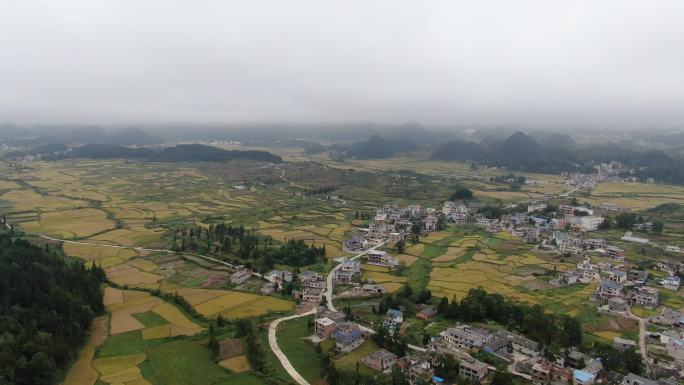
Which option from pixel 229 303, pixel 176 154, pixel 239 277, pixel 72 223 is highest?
pixel 176 154

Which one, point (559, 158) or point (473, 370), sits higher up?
point (559, 158)

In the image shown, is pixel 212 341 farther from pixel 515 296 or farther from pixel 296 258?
pixel 515 296

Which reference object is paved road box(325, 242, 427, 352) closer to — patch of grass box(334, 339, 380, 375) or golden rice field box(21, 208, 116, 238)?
patch of grass box(334, 339, 380, 375)

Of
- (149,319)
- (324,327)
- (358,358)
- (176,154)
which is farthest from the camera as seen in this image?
(176,154)

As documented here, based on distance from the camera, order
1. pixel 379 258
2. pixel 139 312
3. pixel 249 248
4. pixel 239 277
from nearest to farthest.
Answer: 1. pixel 139 312
2. pixel 239 277
3. pixel 379 258
4. pixel 249 248

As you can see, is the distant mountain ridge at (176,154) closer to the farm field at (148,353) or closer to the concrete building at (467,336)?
the farm field at (148,353)

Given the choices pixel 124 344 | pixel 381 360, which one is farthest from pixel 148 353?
pixel 381 360

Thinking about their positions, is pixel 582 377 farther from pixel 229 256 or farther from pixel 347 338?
pixel 229 256
